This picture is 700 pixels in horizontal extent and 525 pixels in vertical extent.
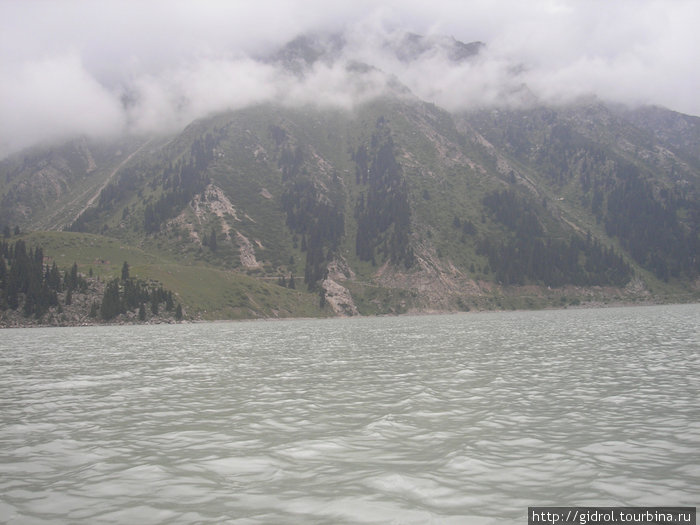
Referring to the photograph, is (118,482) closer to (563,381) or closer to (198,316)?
(563,381)

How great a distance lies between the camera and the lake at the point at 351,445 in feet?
32.4

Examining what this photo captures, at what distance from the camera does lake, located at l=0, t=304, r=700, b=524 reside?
988cm

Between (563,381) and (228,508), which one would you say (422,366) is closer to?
(563,381)

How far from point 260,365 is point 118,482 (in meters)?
26.7

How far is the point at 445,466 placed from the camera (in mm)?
12281

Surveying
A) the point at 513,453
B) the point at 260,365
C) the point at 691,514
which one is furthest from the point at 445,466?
the point at 260,365

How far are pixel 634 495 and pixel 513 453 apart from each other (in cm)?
372

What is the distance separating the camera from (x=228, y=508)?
972 cm

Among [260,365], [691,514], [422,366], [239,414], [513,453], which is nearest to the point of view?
[691,514]

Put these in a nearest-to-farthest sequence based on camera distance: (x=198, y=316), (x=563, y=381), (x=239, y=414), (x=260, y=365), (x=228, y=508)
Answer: (x=228, y=508) < (x=239, y=414) < (x=563, y=381) < (x=260, y=365) < (x=198, y=316)

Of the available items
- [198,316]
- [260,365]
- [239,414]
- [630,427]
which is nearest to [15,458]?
[239,414]

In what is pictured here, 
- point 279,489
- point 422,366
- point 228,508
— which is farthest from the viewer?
point 422,366

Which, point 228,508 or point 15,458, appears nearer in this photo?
point 228,508

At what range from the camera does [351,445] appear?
48.1 ft
